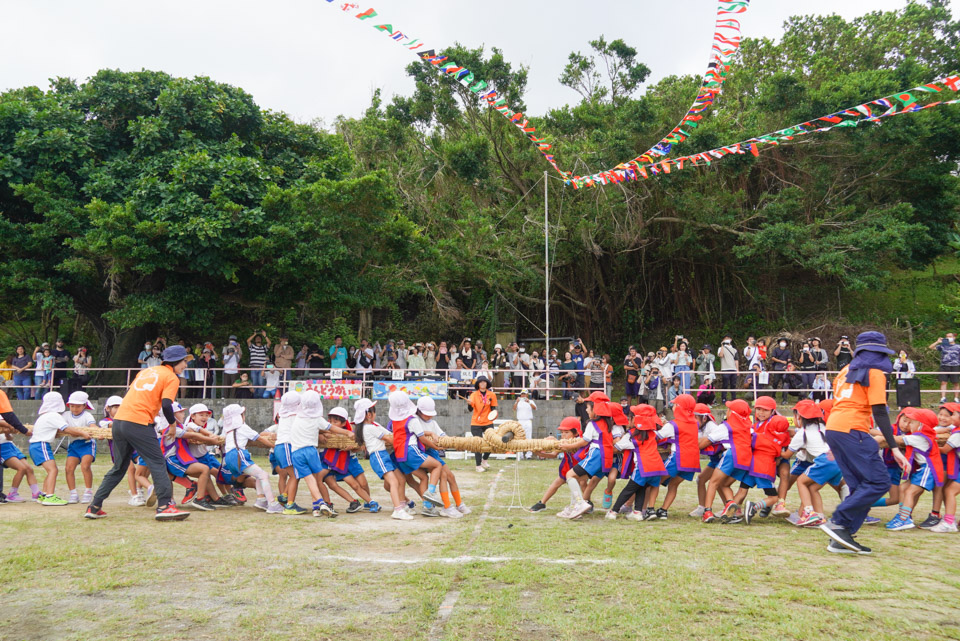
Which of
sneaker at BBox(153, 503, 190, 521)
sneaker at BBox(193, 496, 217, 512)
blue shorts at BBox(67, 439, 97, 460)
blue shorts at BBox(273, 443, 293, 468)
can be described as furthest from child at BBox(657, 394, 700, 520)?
blue shorts at BBox(67, 439, 97, 460)

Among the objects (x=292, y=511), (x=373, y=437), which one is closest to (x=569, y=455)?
(x=373, y=437)

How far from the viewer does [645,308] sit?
98.2 ft

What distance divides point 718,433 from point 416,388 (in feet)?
33.3

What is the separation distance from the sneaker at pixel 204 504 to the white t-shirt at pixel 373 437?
7.28ft

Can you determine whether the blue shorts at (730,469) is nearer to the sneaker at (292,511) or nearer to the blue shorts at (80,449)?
the sneaker at (292,511)

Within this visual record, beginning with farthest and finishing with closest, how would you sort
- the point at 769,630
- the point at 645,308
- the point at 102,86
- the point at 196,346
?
1. the point at 645,308
2. the point at 196,346
3. the point at 102,86
4. the point at 769,630

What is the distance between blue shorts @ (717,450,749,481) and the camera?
8.09 meters

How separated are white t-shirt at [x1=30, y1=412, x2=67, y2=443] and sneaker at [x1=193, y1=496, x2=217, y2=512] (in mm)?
2239

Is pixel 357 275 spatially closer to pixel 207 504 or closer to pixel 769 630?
pixel 207 504

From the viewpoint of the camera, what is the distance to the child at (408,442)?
27.7 ft

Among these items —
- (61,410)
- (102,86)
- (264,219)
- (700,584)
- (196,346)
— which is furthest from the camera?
(196,346)

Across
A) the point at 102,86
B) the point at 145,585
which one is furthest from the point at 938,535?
the point at 102,86

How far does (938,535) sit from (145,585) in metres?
7.41

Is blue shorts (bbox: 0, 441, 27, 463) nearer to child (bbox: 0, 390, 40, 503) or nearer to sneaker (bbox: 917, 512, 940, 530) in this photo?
child (bbox: 0, 390, 40, 503)
